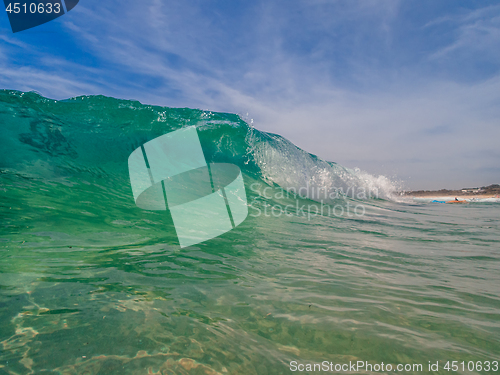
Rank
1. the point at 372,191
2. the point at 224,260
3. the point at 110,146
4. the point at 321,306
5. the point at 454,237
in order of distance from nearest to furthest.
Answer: the point at 321,306, the point at 224,260, the point at 454,237, the point at 110,146, the point at 372,191

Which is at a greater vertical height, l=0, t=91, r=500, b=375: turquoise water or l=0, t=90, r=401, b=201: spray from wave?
l=0, t=90, r=401, b=201: spray from wave

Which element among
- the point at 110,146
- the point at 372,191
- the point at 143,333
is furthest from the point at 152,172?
the point at 372,191

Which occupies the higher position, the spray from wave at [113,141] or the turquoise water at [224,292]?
the spray from wave at [113,141]

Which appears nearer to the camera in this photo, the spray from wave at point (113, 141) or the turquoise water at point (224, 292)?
the turquoise water at point (224, 292)

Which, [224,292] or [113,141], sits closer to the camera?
[224,292]

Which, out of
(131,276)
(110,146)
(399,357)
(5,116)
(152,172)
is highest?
(5,116)

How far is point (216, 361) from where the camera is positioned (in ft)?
3.95

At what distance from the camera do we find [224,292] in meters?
1.94

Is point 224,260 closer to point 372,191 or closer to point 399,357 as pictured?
point 399,357

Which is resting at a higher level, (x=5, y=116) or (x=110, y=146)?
(x=5, y=116)

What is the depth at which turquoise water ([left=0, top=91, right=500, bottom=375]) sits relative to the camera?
4.13 feet

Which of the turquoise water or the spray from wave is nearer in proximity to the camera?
the turquoise water

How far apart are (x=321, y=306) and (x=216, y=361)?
83 cm

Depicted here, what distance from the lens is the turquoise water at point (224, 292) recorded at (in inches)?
49.6
